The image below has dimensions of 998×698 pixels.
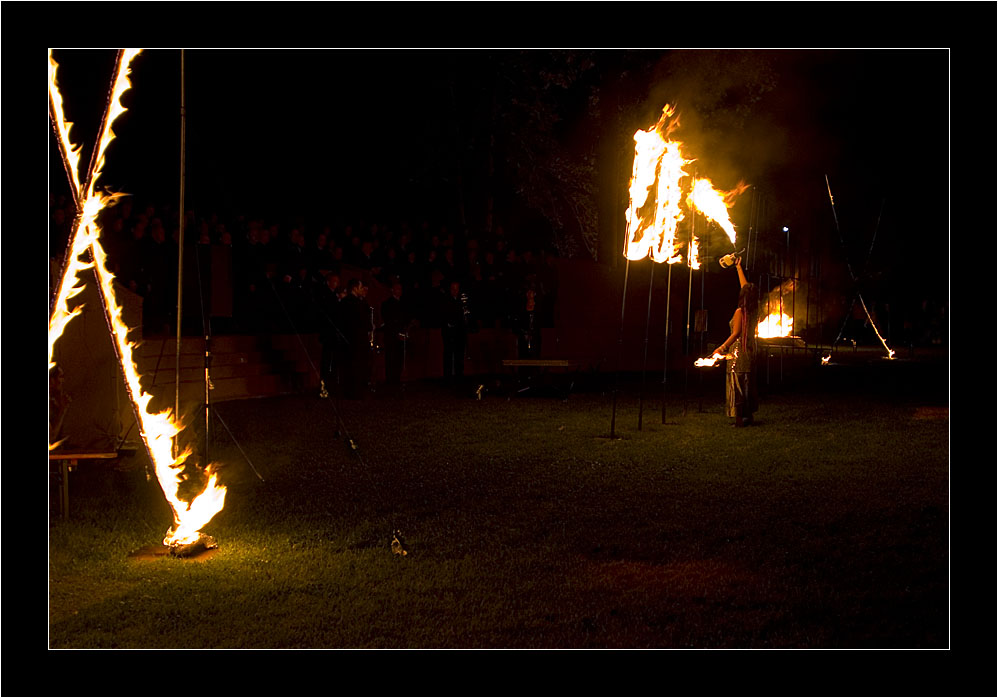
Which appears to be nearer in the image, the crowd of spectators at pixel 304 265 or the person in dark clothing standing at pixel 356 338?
the crowd of spectators at pixel 304 265

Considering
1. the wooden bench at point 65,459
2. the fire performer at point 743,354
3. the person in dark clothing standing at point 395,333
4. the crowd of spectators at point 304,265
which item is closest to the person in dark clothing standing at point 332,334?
the crowd of spectators at point 304,265

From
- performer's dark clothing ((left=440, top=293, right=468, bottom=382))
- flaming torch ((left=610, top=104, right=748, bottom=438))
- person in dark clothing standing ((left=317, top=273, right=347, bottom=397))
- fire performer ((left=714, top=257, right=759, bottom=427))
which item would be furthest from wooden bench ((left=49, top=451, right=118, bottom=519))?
performer's dark clothing ((left=440, top=293, right=468, bottom=382))

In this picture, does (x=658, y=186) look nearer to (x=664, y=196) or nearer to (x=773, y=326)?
(x=664, y=196)

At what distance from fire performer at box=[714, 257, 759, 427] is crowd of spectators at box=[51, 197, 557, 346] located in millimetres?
6256

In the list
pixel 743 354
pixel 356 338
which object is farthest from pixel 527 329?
pixel 743 354

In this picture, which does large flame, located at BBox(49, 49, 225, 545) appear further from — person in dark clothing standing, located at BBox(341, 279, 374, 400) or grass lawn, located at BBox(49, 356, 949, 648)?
person in dark clothing standing, located at BBox(341, 279, 374, 400)

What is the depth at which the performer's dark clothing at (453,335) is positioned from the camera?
19438 millimetres

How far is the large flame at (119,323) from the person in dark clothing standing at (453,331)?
12.7 meters

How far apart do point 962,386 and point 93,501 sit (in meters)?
6.44

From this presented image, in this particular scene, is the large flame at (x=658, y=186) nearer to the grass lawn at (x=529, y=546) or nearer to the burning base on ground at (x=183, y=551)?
the grass lawn at (x=529, y=546)

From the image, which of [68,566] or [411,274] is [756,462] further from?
[411,274]

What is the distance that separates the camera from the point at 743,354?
495 inches

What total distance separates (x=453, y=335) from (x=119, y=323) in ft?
45.9

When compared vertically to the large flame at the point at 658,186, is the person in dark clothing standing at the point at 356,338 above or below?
below
